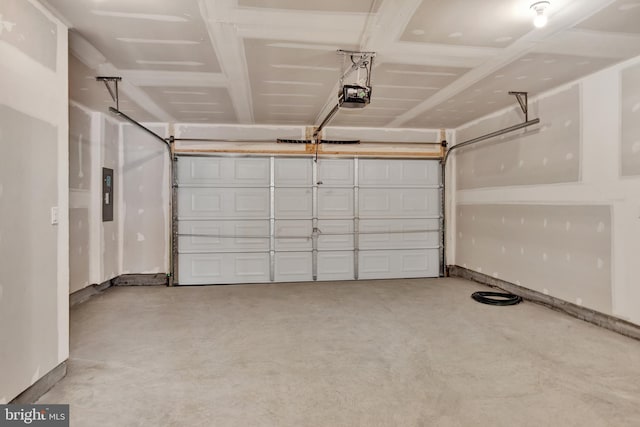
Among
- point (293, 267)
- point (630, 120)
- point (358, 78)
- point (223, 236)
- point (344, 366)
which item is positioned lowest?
point (344, 366)

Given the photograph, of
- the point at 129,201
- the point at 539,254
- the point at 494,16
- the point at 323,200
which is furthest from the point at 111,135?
the point at 539,254

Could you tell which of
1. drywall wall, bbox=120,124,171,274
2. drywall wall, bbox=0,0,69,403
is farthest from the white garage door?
drywall wall, bbox=0,0,69,403

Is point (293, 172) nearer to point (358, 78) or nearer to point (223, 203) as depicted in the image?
point (223, 203)

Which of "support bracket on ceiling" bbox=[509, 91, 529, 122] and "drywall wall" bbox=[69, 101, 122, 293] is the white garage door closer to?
"drywall wall" bbox=[69, 101, 122, 293]

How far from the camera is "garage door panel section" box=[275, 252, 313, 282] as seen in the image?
595cm

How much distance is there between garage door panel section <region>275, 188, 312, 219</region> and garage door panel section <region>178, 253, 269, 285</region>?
77cm

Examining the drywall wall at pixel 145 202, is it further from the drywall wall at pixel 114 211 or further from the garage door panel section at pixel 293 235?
the garage door panel section at pixel 293 235

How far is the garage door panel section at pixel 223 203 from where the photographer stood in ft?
18.9

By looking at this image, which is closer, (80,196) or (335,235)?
(80,196)

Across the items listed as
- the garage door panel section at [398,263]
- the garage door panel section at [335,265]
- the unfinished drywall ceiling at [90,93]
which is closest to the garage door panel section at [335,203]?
the garage door panel section at [335,265]

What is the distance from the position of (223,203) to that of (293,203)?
112cm

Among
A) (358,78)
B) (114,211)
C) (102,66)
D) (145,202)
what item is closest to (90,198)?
(114,211)

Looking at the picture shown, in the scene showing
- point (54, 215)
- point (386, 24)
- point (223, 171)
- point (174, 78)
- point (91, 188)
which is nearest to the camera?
point (54, 215)

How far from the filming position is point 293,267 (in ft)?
19.7
